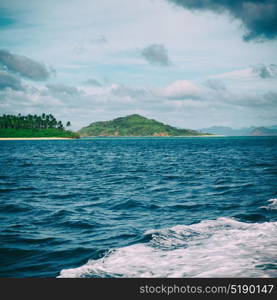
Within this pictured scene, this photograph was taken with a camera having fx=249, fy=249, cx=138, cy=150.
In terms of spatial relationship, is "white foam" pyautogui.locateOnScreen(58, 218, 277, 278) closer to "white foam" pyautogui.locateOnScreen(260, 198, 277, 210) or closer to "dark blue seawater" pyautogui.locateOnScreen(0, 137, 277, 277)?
"dark blue seawater" pyautogui.locateOnScreen(0, 137, 277, 277)

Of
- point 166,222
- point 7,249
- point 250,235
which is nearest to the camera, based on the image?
point 7,249

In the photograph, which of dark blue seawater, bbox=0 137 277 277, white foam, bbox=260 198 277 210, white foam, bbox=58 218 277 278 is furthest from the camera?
white foam, bbox=260 198 277 210

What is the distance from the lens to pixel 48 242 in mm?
12500

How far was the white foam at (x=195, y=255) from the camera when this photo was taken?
888 cm

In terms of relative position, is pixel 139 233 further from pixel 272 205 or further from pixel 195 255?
pixel 272 205

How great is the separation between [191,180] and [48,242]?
23020 mm

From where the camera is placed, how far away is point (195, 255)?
34.2 feet

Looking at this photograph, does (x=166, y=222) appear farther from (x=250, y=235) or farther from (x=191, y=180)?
(x=191, y=180)

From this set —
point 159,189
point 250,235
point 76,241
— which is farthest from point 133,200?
point 250,235

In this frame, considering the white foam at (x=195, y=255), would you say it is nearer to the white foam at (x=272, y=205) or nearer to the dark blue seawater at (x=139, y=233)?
the dark blue seawater at (x=139, y=233)

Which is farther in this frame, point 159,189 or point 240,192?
point 159,189

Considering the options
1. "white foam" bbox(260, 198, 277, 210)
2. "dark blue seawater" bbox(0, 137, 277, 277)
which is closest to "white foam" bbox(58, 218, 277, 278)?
"dark blue seawater" bbox(0, 137, 277, 277)

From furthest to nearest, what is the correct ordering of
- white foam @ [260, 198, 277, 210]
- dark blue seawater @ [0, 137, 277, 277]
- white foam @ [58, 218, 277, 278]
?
white foam @ [260, 198, 277, 210], dark blue seawater @ [0, 137, 277, 277], white foam @ [58, 218, 277, 278]

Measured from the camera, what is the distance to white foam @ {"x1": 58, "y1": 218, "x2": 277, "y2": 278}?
8.88 m
